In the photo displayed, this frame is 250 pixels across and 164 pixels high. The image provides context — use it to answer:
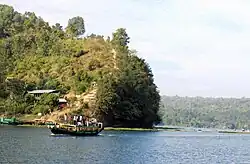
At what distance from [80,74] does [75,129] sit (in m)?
54.4

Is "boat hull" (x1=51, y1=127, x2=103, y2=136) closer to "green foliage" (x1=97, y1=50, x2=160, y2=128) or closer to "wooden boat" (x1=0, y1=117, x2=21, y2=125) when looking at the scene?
"green foliage" (x1=97, y1=50, x2=160, y2=128)

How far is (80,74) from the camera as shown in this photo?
6486 inches

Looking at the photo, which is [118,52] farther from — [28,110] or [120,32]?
[28,110]

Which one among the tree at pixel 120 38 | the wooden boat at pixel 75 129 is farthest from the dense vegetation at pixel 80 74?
the wooden boat at pixel 75 129

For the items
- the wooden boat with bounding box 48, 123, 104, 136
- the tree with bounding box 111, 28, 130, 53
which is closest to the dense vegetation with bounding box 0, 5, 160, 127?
the tree with bounding box 111, 28, 130, 53

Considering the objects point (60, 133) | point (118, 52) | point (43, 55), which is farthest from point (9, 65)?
point (60, 133)

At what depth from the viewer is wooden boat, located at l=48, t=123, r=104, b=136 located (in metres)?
109

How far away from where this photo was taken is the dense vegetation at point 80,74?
15300cm

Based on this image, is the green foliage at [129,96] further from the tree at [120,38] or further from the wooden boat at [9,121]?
the wooden boat at [9,121]

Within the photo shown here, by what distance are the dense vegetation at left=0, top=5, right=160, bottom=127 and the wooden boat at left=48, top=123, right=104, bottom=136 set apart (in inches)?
1225

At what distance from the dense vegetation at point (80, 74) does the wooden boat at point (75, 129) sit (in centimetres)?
3112

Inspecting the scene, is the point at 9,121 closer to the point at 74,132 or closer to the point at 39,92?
the point at 39,92

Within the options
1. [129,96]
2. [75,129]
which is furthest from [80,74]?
[75,129]

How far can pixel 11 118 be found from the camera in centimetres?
15050
